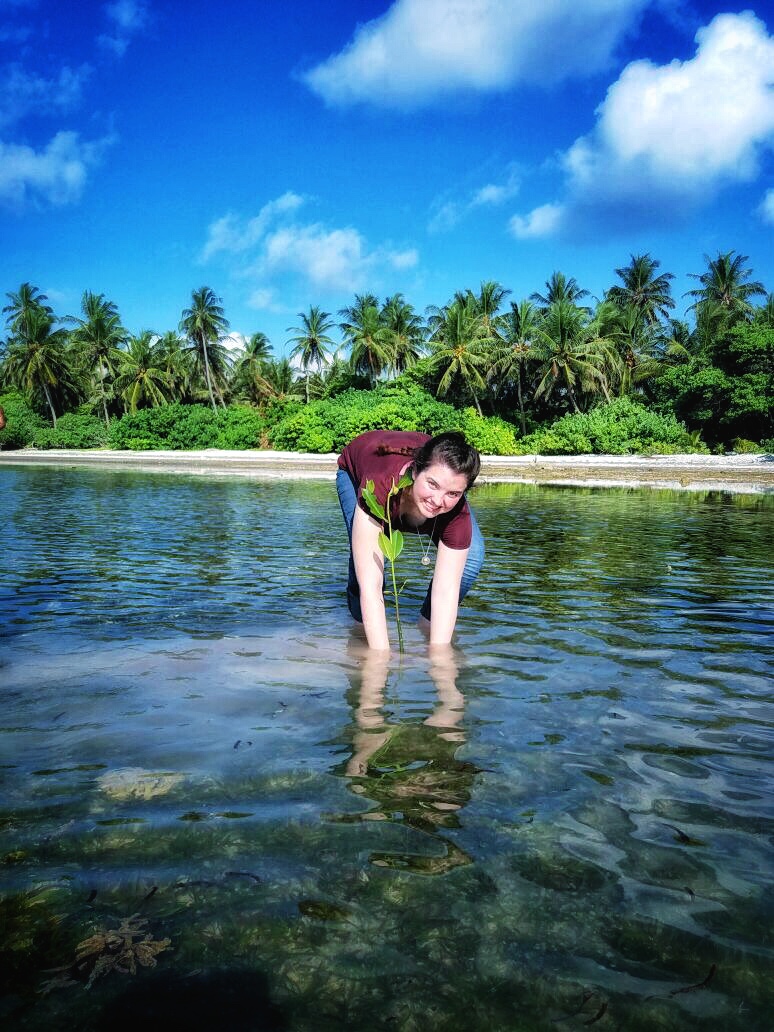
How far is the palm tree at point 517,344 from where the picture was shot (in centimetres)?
4862

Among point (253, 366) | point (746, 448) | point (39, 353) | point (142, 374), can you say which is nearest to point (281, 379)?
point (253, 366)

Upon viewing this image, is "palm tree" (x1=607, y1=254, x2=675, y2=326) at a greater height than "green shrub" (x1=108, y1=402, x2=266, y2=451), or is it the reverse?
"palm tree" (x1=607, y1=254, x2=675, y2=326)

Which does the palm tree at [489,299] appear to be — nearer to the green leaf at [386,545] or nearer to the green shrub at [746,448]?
the green shrub at [746,448]

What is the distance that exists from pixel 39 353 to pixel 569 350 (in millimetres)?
42552

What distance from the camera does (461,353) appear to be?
48281 millimetres

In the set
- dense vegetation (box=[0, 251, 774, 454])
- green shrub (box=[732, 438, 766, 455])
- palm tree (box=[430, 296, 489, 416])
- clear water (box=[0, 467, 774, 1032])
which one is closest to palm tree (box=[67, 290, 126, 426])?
dense vegetation (box=[0, 251, 774, 454])

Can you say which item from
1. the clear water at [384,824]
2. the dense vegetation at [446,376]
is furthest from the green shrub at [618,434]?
the clear water at [384,824]

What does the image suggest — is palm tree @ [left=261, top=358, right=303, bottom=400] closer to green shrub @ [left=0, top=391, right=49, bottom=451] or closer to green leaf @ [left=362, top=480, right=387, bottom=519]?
green shrub @ [left=0, top=391, right=49, bottom=451]

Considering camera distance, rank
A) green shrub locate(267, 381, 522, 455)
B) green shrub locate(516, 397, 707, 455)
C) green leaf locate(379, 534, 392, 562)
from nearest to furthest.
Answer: green leaf locate(379, 534, 392, 562), green shrub locate(516, 397, 707, 455), green shrub locate(267, 381, 522, 455)

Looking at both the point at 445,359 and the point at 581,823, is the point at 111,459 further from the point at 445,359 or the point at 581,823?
the point at 581,823

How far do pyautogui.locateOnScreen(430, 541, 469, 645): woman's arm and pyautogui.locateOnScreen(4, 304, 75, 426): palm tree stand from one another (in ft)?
202

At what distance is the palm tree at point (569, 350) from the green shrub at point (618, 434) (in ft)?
9.58

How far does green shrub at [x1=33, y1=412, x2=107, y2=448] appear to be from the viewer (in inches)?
2242

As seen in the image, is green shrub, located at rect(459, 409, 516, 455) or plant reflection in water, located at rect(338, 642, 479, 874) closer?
plant reflection in water, located at rect(338, 642, 479, 874)
